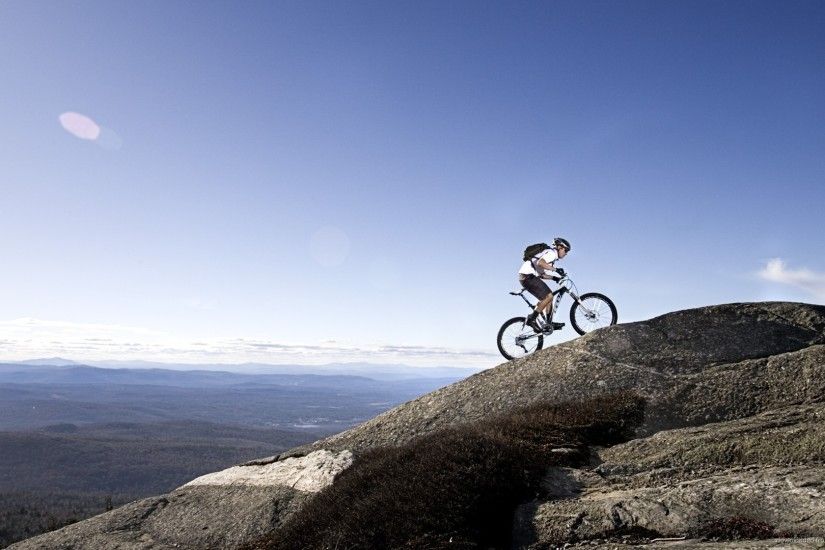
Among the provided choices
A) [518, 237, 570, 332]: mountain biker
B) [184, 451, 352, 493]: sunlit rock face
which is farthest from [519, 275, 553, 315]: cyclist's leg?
[184, 451, 352, 493]: sunlit rock face

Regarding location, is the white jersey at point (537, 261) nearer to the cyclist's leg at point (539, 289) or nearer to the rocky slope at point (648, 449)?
the cyclist's leg at point (539, 289)

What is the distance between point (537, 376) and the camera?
57.0 feet

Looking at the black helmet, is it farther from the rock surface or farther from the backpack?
the rock surface

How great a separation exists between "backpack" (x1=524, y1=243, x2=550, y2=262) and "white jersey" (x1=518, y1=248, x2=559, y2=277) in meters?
0.10

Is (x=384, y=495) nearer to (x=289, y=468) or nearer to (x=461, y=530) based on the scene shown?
(x=461, y=530)

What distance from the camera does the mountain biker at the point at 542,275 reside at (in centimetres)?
2003

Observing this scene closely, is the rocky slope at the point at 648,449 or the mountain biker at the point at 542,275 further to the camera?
the mountain biker at the point at 542,275

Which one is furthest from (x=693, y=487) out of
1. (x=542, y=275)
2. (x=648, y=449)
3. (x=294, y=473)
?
(x=542, y=275)

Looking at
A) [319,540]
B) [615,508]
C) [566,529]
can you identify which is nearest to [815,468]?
[615,508]

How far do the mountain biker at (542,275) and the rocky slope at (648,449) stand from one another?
220 centimetres

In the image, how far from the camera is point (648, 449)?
33.7 feet

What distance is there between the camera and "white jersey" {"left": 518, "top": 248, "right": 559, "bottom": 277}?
20047mm

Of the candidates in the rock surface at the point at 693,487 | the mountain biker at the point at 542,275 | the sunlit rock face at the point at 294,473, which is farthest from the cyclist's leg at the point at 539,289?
the rock surface at the point at 693,487

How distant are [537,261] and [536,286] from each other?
0.97 meters
